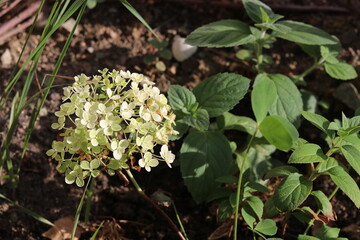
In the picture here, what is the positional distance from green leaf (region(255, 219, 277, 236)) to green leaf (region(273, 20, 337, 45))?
71 centimetres

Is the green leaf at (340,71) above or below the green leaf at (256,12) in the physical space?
below

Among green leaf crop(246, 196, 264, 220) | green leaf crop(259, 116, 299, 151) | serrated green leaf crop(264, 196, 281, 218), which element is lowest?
serrated green leaf crop(264, 196, 281, 218)

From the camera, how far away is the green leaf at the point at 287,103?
192 centimetres

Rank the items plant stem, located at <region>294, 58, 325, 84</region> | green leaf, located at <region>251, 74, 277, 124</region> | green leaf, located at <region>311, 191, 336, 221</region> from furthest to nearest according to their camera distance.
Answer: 1. plant stem, located at <region>294, 58, 325, 84</region>
2. green leaf, located at <region>311, 191, 336, 221</region>
3. green leaf, located at <region>251, 74, 277, 124</region>

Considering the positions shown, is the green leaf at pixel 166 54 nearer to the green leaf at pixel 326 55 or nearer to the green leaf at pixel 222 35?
the green leaf at pixel 222 35

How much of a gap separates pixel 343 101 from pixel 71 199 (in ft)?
3.87

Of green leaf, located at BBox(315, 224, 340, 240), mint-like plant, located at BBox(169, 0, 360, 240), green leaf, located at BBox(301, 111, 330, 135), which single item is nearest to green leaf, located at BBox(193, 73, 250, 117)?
mint-like plant, located at BBox(169, 0, 360, 240)

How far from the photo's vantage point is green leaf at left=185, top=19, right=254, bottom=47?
6.21ft

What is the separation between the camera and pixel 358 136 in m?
1.60

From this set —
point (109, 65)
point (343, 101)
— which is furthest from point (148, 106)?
point (343, 101)

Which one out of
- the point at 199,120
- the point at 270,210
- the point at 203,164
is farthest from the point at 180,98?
the point at 270,210

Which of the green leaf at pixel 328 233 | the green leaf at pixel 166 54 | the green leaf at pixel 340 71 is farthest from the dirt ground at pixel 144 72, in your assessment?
the green leaf at pixel 328 233

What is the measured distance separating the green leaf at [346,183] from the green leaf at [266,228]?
0.23 meters

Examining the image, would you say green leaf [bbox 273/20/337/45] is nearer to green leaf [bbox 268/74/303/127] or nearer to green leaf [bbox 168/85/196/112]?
green leaf [bbox 268/74/303/127]
